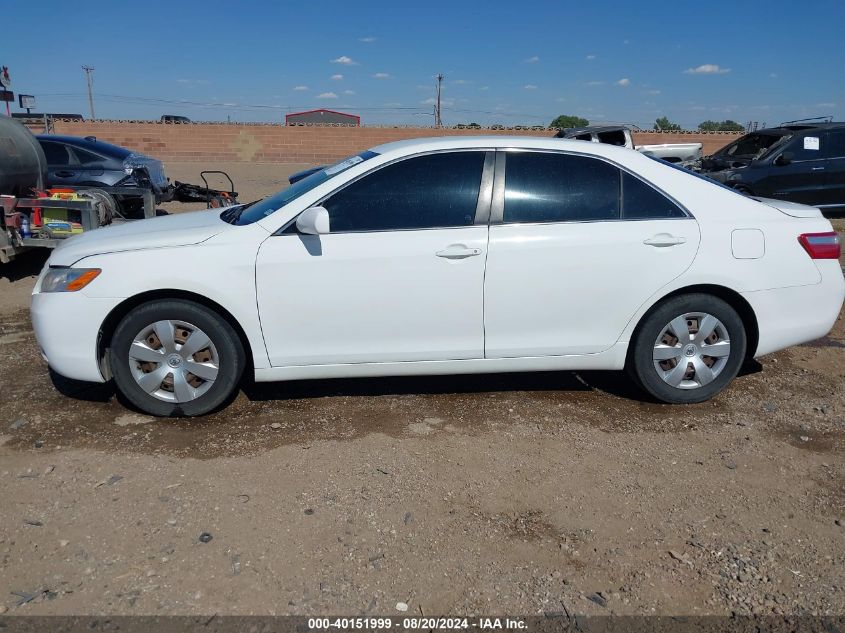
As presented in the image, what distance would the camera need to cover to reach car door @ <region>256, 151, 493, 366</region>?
3904 millimetres

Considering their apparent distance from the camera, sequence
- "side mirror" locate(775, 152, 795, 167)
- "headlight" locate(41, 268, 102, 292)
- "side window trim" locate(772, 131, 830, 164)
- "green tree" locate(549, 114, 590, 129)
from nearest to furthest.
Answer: "headlight" locate(41, 268, 102, 292), "side mirror" locate(775, 152, 795, 167), "side window trim" locate(772, 131, 830, 164), "green tree" locate(549, 114, 590, 129)

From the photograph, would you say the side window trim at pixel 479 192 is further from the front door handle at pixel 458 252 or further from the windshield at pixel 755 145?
the windshield at pixel 755 145

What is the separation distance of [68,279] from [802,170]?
40.1 ft

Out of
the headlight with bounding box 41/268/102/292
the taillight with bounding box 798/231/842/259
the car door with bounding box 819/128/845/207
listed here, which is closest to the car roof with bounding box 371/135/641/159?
the taillight with bounding box 798/231/842/259

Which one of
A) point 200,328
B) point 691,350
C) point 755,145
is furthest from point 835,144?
point 200,328

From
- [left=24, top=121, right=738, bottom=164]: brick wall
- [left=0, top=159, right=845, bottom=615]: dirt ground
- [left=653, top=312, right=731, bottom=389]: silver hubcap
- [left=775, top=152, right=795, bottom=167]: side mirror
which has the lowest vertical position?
[left=0, top=159, right=845, bottom=615]: dirt ground

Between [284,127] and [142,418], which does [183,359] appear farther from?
[284,127]

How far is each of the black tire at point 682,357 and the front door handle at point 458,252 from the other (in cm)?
119

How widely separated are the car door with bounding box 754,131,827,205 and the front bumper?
1152 centimetres

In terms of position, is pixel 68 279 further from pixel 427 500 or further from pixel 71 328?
pixel 427 500

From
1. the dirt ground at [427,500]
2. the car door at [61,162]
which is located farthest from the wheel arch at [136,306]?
the car door at [61,162]

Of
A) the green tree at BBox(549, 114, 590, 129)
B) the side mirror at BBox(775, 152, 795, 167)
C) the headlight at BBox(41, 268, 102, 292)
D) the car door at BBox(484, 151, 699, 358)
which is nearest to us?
the headlight at BBox(41, 268, 102, 292)

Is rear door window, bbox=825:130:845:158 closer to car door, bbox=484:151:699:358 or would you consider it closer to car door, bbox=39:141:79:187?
car door, bbox=484:151:699:358

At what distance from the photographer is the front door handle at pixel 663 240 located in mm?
4105
